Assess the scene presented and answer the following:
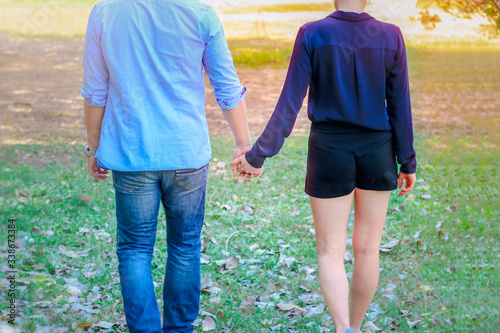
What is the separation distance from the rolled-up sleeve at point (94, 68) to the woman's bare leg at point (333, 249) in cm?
102

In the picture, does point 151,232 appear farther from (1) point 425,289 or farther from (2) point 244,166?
(1) point 425,289

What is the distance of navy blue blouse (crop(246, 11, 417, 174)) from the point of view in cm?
205

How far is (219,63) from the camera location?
2188 millimetres

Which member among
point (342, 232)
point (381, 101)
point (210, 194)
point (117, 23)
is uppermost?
point (117, 23)

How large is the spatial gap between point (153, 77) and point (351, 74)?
2.65 feet

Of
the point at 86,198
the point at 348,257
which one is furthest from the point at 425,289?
the point at 86,198

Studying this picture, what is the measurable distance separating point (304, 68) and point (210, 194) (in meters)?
3.23

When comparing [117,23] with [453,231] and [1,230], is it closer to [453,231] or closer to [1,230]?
[1,230]

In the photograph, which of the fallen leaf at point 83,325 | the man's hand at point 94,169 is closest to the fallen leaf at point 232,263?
the fallen leaf at point 83,325

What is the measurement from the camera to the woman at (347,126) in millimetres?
2057

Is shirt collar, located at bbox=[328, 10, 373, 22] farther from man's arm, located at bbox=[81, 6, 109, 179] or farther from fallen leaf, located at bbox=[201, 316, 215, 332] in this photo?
fallen leaf, located at bbox=[201, 316, 215, 332]

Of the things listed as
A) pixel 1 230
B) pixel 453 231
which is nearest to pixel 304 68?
pixel 453 231

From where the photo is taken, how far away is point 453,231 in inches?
170

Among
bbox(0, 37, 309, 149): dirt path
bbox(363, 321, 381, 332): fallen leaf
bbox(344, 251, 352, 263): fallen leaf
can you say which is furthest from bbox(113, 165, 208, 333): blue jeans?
bbox(0, 37, 309, 149): dirt path
